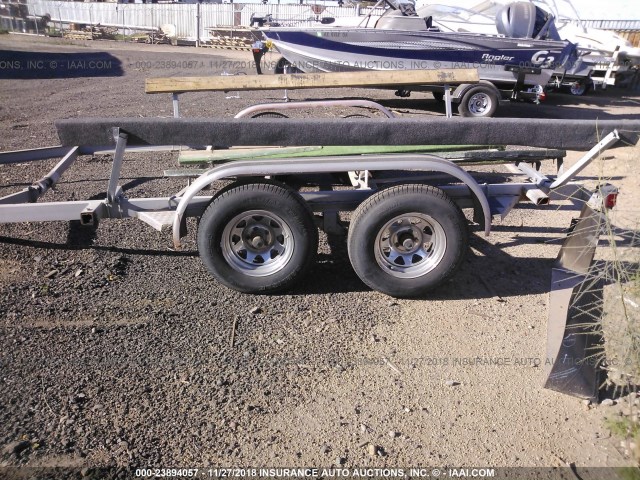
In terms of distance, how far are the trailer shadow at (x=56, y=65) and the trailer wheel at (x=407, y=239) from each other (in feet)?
51.8

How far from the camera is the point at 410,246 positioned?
13.9 ft

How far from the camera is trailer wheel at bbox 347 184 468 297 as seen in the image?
4051 mm

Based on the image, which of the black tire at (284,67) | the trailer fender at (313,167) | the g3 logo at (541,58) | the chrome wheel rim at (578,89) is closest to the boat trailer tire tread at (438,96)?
the g3 logo at (541,58)

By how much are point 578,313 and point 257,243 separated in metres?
2.55

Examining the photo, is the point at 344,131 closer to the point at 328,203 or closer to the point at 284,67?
the point at 328,203

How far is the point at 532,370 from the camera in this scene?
3.59 meters

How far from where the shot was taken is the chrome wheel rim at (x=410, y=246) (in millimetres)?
4164

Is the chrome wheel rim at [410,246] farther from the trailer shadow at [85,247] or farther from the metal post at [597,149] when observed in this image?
the trailer shadow at [85,247]

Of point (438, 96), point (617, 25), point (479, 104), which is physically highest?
point (617, 25)

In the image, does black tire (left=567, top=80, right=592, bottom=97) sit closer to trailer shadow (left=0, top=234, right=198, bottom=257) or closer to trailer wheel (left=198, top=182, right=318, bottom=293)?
trailer wheel (left=198, top=182, right=318, bottom=293)

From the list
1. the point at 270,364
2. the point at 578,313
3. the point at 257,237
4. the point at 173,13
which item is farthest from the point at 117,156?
the point at 173,13

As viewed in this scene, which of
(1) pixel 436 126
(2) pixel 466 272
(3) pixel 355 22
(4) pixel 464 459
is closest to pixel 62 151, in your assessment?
(1) pixel 436 126

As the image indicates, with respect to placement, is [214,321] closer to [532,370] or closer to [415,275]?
[415,275]

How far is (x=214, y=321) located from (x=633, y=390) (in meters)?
2.88
